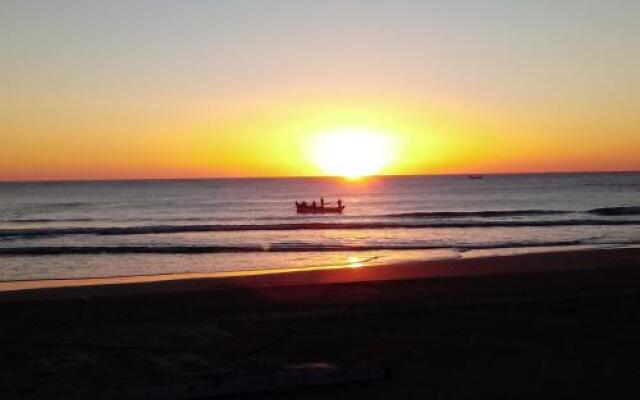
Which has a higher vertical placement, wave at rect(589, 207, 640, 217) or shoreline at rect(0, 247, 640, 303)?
shoreline at rect(0, 247, 640, 303)

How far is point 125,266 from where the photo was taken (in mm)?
23312

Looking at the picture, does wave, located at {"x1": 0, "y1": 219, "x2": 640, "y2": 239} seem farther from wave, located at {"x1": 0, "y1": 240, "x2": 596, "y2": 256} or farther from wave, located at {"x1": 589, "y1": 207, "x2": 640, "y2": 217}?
wave, located at {"x1": 0, "y1": 240, "x2": 596, "y2": 256}

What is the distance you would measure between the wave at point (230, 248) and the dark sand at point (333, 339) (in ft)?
42.3

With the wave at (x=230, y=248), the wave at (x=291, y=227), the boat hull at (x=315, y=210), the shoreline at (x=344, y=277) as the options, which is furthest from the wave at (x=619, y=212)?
the shoreline at (x=344, y=277)

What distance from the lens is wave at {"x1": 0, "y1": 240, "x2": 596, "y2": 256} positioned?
2797 centimetres

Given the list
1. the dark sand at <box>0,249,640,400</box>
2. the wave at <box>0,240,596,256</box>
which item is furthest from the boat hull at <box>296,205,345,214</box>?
the dark sand at <box>0,249,640,400</box>

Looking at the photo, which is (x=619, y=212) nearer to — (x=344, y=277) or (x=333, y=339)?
(x=344, y=277)

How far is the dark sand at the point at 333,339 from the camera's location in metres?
6.94

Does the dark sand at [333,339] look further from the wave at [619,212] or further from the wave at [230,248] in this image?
the wave at [619,212]

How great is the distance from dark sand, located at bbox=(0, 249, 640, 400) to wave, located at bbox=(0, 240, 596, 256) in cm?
1288

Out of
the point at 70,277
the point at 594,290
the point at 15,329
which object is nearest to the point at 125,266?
the point at 70,277

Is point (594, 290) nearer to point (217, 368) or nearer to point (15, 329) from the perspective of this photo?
point (217, 368)

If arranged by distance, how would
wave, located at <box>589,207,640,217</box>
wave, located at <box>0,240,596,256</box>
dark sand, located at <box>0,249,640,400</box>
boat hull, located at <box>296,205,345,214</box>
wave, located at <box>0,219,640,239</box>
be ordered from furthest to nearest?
1. boat hull, located at <box>296,205,345,214</box>
2. wave, located at <box>589,207,640,217</box>
3. wave, located at <box>0,219,640,239</box>
4. wave, located at <box>0,240,596,256</box>
5. dark sand, located at <box>0,249,640,400</box>

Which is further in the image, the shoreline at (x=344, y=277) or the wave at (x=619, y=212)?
the wave at (x=619, y=212)
